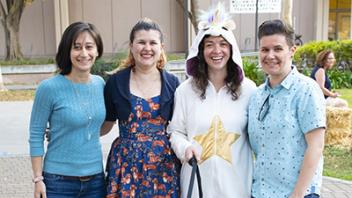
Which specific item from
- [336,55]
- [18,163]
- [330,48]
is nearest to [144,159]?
[18,163]

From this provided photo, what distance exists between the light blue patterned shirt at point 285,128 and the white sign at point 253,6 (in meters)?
12.8

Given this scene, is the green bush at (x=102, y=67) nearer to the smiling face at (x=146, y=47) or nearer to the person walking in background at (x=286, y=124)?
the smiling face at (x=146, y=47)

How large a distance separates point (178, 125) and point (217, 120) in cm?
27

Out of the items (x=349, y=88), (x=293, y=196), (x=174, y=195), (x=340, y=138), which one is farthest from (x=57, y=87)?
(x=349, y=88)

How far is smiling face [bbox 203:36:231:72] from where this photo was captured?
307cm

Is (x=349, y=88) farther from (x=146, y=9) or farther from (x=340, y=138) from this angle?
(x=146, y=9)

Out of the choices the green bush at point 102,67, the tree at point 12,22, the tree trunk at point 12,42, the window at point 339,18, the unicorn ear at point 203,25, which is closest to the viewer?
the unicorn ear at point 203,25

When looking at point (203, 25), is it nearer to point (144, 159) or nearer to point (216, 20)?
point (216, 20)

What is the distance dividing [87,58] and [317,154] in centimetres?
151

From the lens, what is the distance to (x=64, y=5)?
22.8 m

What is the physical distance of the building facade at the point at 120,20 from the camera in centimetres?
2312

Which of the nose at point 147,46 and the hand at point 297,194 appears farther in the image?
the nose at point 147,46

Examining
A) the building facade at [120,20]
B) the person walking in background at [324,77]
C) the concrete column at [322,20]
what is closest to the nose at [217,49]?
the person walking in background at [324,77]

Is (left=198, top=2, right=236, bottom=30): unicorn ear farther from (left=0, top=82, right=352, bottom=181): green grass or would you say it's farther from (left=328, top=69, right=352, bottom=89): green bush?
(left=328, top=69, right=352, bottom=89): green bush
